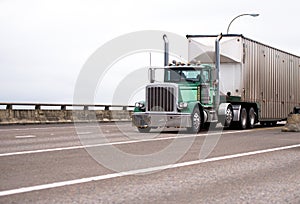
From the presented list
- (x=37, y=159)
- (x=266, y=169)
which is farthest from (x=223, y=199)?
(x=37, y=159)

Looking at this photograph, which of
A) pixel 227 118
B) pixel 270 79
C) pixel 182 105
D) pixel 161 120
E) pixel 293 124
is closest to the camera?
pixel 182 105

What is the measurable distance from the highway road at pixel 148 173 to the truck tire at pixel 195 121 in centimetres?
571

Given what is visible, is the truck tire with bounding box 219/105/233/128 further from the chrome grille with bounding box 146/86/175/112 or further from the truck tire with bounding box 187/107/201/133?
the chrome grille with bounding box 146/86/175/112

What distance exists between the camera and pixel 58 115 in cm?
3359

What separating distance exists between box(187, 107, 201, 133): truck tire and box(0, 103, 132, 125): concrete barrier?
1182cm

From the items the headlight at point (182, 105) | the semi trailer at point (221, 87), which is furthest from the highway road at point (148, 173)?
the semi trailer at point (221, 87)

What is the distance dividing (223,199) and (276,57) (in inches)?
971

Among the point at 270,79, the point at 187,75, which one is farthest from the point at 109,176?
the point at 270,79

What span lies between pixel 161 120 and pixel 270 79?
34.0 ft

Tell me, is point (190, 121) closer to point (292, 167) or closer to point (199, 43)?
point (199, 43)

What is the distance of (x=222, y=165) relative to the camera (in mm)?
11367

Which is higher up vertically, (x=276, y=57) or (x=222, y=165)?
(x=276, y=57)

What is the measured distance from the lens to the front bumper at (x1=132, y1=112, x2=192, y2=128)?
21.3 metres

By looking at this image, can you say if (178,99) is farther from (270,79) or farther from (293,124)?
(270,79)
